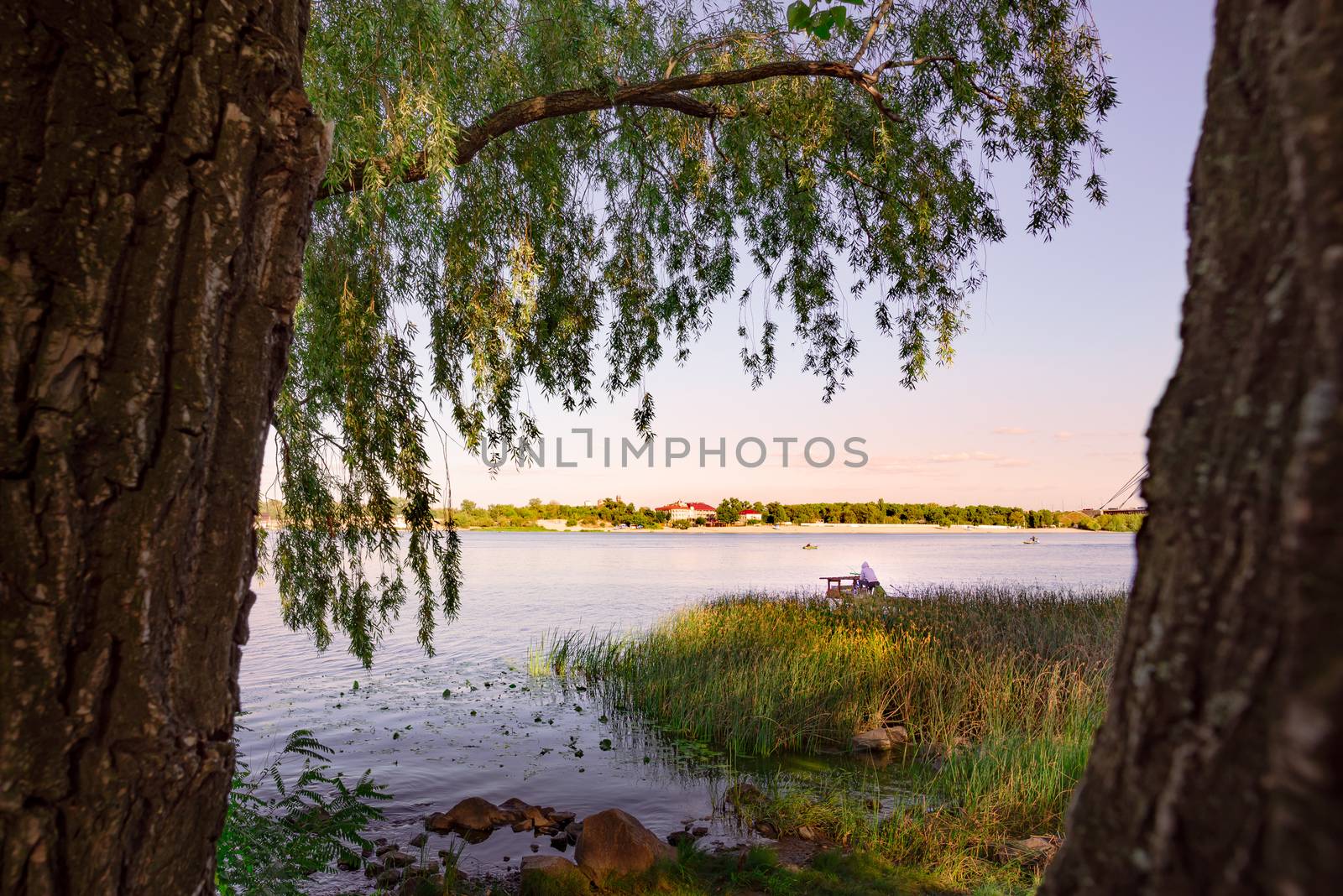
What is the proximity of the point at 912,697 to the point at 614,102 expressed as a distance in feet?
22.0

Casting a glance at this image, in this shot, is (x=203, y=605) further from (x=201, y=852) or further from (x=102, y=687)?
(x=201, y=852)

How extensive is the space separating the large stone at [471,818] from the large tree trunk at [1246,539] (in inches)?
226

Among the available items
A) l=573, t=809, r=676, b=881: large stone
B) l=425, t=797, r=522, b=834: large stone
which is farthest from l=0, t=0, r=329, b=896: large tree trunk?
l=425, t=797, r=522, b=834: large stone

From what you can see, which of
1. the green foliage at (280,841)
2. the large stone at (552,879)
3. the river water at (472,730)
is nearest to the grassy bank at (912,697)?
the river water at (472,730)

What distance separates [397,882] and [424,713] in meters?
5.39

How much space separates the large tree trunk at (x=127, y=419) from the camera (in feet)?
4.12

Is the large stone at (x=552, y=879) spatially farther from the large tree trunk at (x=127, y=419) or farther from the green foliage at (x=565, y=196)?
the large tree trunk at (x=127, y=419)

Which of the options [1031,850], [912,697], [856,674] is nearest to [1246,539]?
[1031,850]

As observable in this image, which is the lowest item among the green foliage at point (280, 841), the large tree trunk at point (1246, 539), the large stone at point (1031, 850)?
the large stone at point (1031, 850)

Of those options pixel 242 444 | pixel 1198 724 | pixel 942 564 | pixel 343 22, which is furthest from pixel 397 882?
pixel 942 564

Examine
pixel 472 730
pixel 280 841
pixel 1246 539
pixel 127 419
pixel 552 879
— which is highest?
pixel 127 419

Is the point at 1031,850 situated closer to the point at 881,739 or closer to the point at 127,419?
the point at 881,739

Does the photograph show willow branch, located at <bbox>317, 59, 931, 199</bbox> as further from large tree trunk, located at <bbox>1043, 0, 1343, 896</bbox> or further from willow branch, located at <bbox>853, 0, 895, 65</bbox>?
large tree trunk, located at <bbox>1043, 0, 1343, 896</bbox>

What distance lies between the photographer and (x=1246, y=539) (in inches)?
25.8
